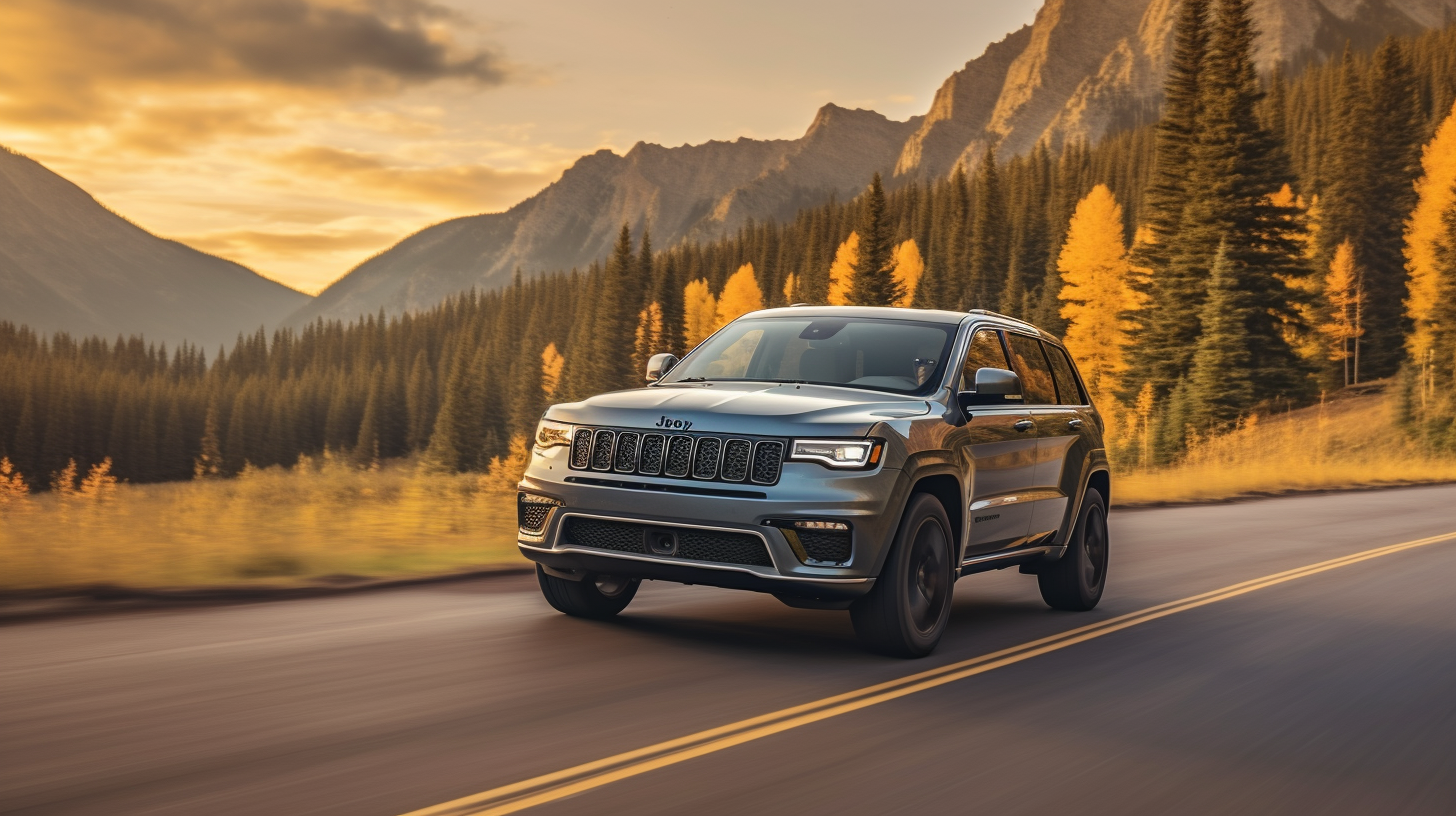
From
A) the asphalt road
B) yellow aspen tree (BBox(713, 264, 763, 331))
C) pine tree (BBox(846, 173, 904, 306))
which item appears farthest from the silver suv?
yellow aspen tree (BBox(713, 264, 763, 331))

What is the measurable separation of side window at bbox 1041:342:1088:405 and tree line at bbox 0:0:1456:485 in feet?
49.4

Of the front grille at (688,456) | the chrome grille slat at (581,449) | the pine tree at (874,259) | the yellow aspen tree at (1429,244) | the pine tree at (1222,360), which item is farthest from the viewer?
the pine tree at (874,259)

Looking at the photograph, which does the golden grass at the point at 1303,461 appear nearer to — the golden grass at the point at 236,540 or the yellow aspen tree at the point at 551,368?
the golden grass at the point at 236,540

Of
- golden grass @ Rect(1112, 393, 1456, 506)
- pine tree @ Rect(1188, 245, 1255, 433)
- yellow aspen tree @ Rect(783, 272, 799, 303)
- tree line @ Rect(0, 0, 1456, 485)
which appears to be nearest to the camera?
golden grass @ Rect(1112, 393, 1456, 506)

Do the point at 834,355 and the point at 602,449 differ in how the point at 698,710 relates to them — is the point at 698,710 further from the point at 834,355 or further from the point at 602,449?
the point at 834,355

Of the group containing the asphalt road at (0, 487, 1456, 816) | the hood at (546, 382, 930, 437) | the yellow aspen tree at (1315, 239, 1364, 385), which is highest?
the yellow aspen tree at (1315, 239, 1364, 385)

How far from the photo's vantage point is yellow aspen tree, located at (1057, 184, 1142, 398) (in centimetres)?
5831

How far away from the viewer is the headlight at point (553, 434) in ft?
25.1

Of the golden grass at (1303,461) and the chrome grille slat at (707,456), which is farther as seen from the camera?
the golden grass at (1303,461)

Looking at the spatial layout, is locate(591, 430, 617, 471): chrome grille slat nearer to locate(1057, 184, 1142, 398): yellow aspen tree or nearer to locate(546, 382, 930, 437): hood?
locate(546, 382, 930, 437): hood

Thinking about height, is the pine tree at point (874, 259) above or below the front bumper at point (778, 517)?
above

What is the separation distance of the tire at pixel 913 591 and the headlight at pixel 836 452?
1.69 feet

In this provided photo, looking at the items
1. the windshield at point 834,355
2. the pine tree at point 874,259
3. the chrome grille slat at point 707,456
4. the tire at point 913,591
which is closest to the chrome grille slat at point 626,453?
the chrome grille slat at point 707,456

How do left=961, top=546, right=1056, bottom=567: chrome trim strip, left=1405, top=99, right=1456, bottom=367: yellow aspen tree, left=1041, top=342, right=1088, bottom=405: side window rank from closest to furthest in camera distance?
left=961, top=546, right=1056, bottom=567: chrome trim strip < left=1041, top=342, right=1088, bottom=405: side window < left=1405, top=99, right=1456, bottom=367: yellow aspen tree
